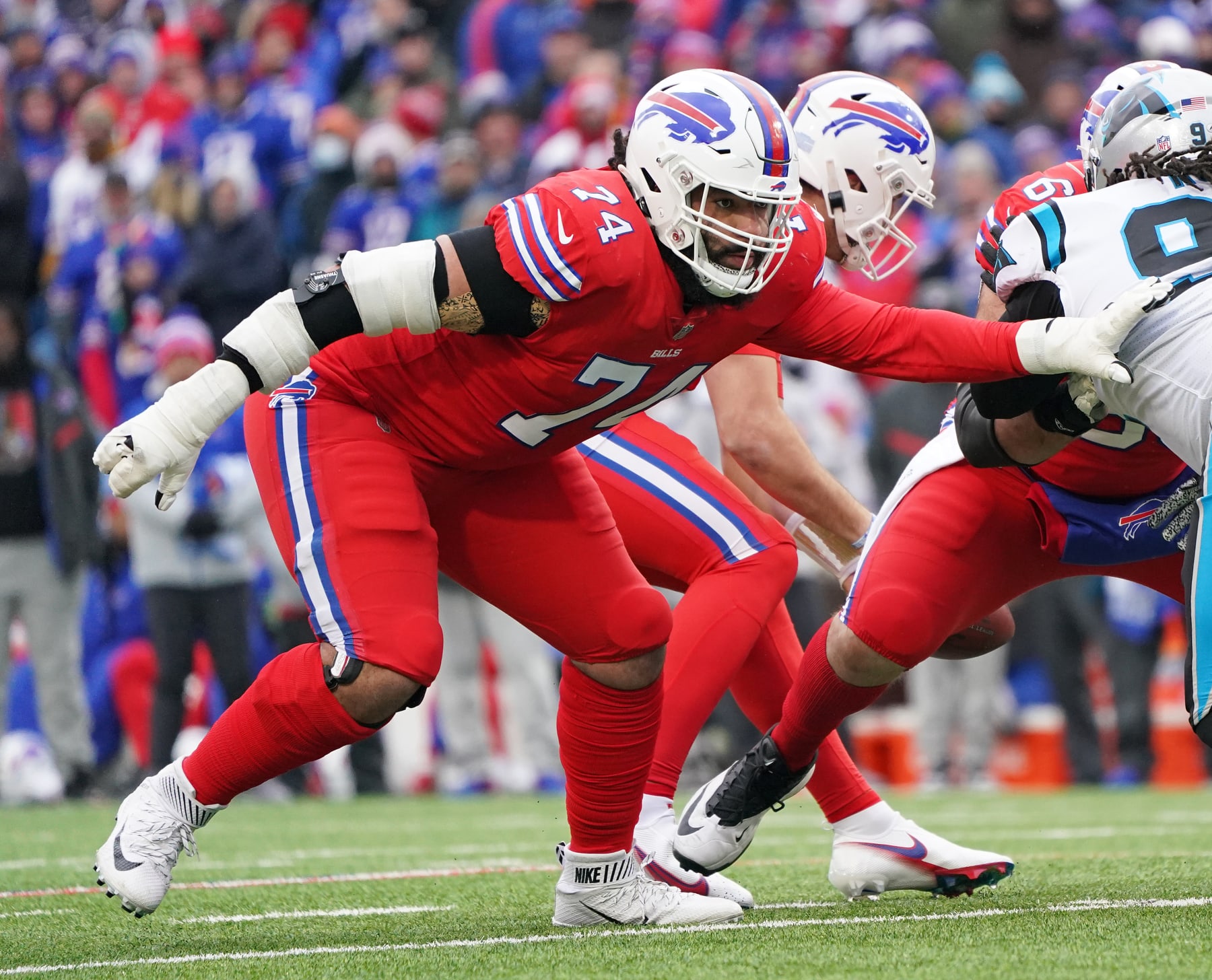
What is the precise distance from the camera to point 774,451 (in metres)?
4.27

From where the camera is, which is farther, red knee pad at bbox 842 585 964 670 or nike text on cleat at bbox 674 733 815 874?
nike text on cleat at bbox 674 733 815 874

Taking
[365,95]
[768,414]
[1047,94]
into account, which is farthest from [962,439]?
[365,95]

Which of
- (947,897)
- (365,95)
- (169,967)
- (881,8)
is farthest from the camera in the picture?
(365,95)

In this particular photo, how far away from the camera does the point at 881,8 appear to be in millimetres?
11758

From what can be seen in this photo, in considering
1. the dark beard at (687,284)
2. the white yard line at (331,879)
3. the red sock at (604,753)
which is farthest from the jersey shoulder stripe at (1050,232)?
the white yard line at (331,879)

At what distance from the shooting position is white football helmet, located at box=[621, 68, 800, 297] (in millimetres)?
3381

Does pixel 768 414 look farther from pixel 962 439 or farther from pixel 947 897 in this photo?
pixel 947 897

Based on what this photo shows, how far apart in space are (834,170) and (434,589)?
4.87ft

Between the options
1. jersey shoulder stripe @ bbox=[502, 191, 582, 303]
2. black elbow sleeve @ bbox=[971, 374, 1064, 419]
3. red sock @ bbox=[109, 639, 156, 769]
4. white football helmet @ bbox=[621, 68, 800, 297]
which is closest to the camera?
jersey shoulder stripe @ bbox=[502, 191, 582, 303]

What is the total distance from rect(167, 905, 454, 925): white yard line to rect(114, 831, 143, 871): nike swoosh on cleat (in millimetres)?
472

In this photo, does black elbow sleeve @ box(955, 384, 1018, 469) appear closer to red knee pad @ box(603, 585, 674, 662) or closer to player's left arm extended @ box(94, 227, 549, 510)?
red knee pad @ box(603, 585, 674, 662)

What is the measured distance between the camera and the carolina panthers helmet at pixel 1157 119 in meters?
3.52

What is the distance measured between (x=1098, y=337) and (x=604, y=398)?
92cm

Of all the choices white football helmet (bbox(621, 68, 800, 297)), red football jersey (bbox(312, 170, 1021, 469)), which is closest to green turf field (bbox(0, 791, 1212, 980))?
red football jersey (bbox(312, 170, 1021, 469))
